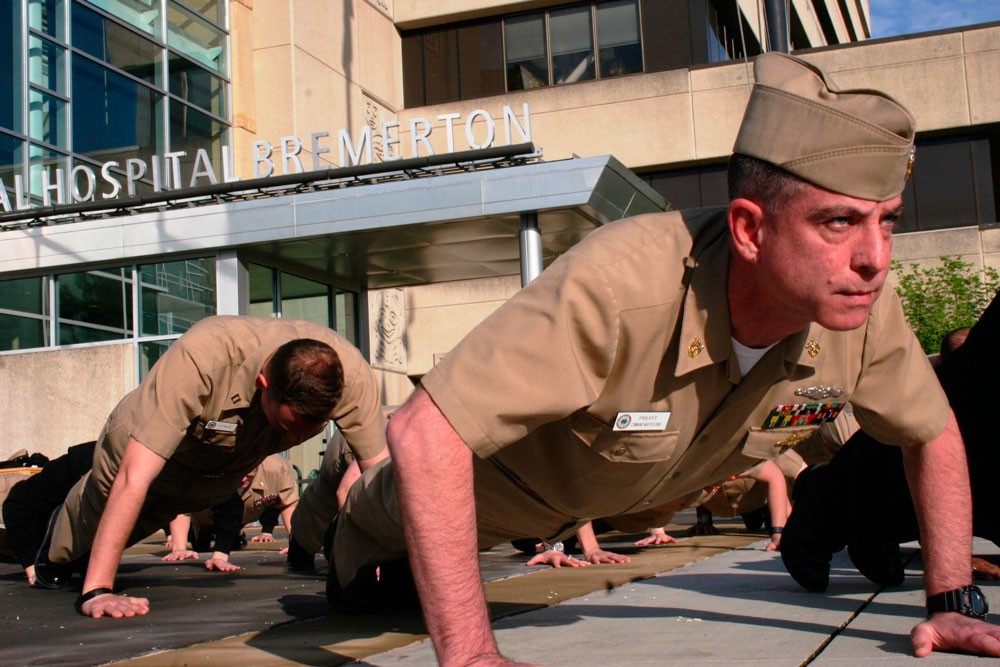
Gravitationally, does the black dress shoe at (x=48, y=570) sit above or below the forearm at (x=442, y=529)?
below

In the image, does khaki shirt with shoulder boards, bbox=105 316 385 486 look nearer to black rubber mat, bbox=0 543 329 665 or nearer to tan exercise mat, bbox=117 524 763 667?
black rubber mat, bbox=0 543 329 665

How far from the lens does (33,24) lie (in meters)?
16.4

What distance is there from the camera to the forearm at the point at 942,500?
2713 millimetres

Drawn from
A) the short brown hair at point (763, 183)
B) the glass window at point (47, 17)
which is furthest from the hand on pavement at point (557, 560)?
the glass window at point (47, 17)

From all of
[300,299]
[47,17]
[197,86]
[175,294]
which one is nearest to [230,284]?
[175,294]

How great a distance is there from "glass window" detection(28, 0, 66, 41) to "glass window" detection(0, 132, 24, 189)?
1.89 m

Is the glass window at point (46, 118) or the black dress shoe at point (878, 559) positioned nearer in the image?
the black dress shoe at point (878, 559)

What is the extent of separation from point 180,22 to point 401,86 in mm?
6116

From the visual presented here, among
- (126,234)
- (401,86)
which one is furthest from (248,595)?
(401,86)

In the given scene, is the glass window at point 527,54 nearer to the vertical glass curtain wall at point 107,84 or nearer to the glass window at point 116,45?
the vertical glass curtain wall at point 107,84

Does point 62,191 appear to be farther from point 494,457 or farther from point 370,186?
point 494,457

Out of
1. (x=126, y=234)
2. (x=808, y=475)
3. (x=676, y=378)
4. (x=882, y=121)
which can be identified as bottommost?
(x=808, y=475)

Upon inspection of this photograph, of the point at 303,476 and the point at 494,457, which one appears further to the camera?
the point at 303,476

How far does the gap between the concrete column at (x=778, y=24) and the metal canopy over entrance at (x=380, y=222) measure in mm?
3982
